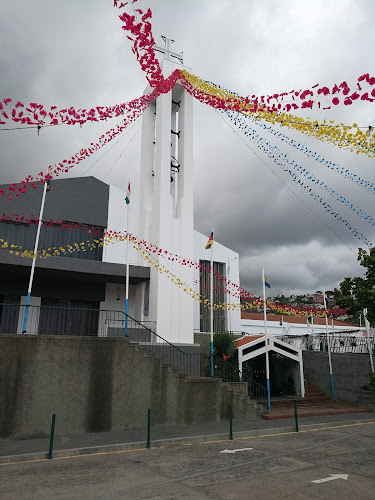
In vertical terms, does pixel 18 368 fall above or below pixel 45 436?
above

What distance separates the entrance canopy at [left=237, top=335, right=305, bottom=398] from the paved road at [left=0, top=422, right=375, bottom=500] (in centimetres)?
816

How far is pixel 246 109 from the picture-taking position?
1409cm

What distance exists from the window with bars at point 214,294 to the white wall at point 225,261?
1.36 ft

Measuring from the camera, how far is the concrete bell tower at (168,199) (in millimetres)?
20391

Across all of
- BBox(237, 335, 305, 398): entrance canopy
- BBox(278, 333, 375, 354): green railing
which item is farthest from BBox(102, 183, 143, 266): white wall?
BBox(278, 333, 375, 354): green railing

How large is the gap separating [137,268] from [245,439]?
34.6 ft

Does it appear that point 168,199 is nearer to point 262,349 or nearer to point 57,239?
point 57,239

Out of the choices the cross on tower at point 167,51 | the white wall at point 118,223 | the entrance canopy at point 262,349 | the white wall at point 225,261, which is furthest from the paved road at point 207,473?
the cross on tower at point 167,51

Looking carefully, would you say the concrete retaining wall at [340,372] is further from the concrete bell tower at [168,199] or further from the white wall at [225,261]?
the concrete bell tower at [168,199]

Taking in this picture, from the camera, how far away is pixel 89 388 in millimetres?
14102

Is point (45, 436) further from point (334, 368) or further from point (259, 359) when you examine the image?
point (334, 368)

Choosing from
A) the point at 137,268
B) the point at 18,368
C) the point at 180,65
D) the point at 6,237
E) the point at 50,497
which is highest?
the point at 180,65

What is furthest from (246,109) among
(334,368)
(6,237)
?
(334,368)

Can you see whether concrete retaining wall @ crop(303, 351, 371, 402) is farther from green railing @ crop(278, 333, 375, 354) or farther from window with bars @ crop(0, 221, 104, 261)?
window with bars @ crop(0, 221, 104, 261)
